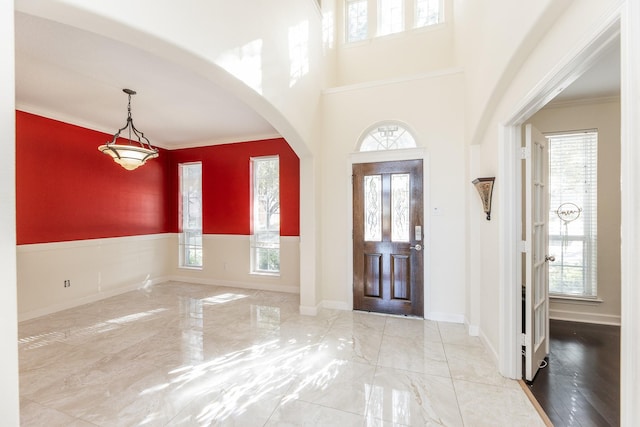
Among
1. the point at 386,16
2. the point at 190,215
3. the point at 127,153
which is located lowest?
the point at 190,215

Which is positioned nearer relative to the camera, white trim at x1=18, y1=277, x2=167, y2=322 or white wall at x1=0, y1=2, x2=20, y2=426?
white wall at x1=0, y1=2, x2=20, y2=426

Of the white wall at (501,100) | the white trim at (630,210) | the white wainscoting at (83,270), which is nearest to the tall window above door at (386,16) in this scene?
the white wall at (501,100)

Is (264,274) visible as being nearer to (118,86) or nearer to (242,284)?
(242,284)

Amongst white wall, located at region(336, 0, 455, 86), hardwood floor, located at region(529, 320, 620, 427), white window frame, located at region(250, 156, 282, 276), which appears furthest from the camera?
white window frame, located at region(250, 156, 282, 276)

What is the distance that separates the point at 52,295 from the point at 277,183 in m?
3.74

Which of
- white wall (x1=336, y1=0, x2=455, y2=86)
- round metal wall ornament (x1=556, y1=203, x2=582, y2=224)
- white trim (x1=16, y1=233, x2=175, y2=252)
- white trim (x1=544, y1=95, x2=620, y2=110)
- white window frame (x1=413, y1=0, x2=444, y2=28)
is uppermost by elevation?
white window frame (x1=413, y1=0, x2=444, y2=28)

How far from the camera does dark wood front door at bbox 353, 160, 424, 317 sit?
3.57 metres

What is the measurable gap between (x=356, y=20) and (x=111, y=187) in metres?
5.43

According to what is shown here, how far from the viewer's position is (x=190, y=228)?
568 centimetres

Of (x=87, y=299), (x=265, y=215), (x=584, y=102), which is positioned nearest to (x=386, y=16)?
(x=584, y=102)

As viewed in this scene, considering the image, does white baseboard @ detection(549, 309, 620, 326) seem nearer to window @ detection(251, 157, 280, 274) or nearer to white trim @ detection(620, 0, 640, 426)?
white trim @ detection(620, 0, 640, 426)

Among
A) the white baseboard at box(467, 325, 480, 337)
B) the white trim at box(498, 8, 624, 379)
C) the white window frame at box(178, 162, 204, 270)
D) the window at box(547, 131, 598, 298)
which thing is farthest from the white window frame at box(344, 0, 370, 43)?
the white baseboard at box(467, 325, 480, 337)

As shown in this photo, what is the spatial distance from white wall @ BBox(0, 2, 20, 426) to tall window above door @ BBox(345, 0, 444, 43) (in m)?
5.06

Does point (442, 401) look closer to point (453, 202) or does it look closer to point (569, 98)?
point (453, 202)
